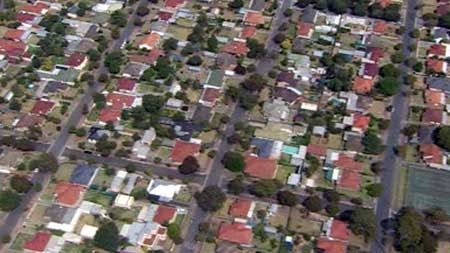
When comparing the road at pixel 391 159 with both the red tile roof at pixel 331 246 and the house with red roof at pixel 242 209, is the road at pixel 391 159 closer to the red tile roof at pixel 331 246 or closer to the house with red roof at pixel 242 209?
the red tile roof at pixel 331 246

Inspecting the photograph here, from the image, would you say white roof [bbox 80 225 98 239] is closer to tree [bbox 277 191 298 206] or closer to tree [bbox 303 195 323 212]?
tree [bbox 277 191 298 206]

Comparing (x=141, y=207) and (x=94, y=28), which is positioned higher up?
(x=94, y=28)

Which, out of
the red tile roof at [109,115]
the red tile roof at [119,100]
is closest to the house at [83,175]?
the red tile roof at [109,115]

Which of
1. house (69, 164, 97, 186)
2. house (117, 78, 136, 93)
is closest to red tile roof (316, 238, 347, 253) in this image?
house (69, 164, 97, 186)

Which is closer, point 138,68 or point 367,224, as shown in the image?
point 367,224

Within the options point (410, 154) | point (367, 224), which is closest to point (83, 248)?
point (367, 224)

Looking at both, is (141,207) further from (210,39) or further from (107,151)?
(210,39)
